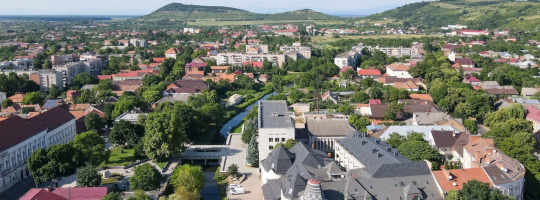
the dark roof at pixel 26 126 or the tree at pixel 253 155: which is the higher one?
the dark roof at pixel 26 126

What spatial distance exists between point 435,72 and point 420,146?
33.3 metres

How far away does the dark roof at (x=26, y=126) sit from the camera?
97.9 ft

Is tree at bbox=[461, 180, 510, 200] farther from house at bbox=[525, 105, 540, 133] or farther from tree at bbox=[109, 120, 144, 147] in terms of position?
tree at bbox=[109, 120, 144, 147]

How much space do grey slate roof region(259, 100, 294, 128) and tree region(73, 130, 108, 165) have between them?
414 inches

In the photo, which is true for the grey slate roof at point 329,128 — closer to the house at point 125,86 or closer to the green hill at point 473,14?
the house at point 125,86

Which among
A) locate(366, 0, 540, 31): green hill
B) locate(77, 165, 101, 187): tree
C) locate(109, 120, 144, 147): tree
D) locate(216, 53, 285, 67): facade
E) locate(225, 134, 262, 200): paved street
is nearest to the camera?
locate(77, 165, 101, 187): tree

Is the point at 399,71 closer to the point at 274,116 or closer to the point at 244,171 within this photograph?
the point at 274,116

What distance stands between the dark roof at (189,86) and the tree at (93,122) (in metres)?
16.7

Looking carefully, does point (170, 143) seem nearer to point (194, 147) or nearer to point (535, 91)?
point (194, 147)

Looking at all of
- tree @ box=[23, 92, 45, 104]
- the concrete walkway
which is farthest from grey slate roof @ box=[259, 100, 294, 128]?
tree @ box=[23, 92, 45, 104]

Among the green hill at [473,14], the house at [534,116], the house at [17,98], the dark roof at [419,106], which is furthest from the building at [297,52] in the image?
the green hill at [473,14]

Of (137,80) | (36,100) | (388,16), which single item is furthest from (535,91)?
(388,16)

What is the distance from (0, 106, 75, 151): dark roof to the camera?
29.8 m

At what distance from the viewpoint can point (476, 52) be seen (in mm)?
85188
